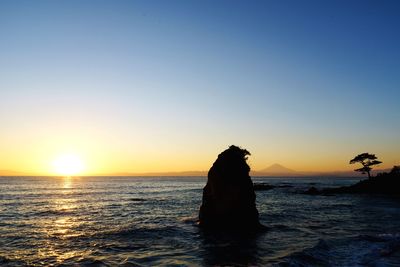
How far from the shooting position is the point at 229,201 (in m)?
28.1

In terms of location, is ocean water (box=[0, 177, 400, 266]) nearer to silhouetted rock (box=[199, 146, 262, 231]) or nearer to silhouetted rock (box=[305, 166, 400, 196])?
silhouetted rock (box=[199, 146, 262, 231])

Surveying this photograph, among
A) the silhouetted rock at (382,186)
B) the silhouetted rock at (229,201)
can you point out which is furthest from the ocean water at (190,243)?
the silhouetted rock at (382,186)

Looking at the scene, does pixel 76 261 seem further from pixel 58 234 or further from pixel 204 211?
pixel 204 211

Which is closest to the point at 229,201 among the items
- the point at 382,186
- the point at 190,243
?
the point at 190,243

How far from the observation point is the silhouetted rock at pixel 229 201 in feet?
91.8

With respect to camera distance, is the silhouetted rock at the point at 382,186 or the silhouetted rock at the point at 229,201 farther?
the silhouetted rock at the point at 382,186

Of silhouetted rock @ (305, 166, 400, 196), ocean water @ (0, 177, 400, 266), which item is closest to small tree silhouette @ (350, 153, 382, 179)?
silhouetted rock @ (305, 166, 400, 196)

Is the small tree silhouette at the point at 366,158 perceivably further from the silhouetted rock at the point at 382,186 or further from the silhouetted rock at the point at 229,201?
the silhouetted rock at the point at 229,201

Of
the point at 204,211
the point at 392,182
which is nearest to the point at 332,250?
the point at 204,211

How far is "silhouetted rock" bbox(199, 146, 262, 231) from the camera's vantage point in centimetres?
2797

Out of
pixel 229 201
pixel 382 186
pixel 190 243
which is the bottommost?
pixel 190 243

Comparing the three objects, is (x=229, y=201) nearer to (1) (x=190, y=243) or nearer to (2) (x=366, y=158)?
(1) (x=190, y=243)

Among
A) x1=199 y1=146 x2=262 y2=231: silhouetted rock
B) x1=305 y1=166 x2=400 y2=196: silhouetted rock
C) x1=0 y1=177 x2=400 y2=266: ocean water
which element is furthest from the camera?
x1=305 y1=166 x2=400 y2=196: silhouetted rock

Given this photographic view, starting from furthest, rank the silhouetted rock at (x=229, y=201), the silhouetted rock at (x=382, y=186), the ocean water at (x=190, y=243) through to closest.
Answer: the silhouetted rock at (x=382, y=186)
the silhouetted rock at (x=229, y=201)
the ocean water at (x=190, y=243)
